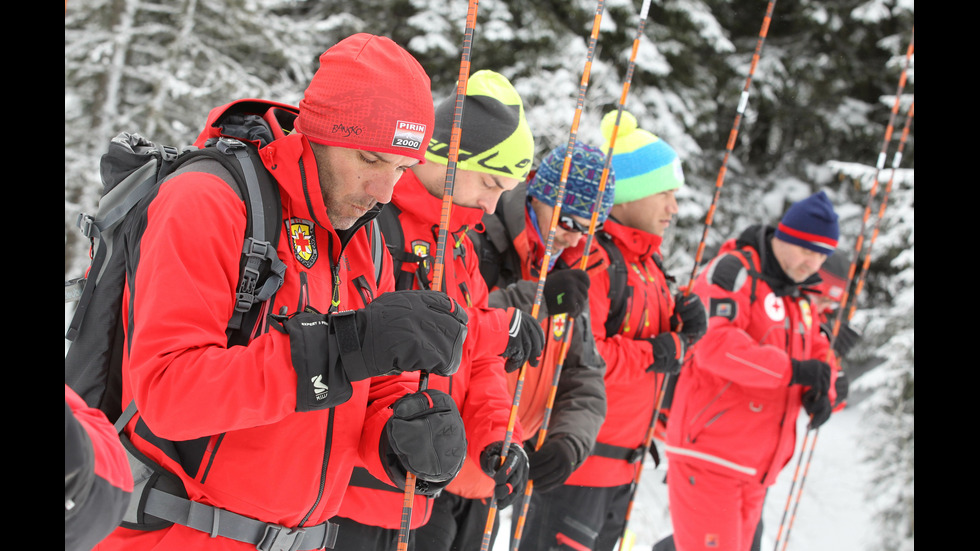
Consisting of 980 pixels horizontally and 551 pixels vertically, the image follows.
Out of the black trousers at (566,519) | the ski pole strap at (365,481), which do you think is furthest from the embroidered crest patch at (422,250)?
the black trousers at (566,519)

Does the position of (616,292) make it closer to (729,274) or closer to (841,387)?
(729,274)

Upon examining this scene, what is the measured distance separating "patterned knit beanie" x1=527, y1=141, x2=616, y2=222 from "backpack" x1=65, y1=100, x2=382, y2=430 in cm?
184

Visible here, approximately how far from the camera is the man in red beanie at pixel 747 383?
14.0 feet

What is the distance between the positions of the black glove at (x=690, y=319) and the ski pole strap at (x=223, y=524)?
2556mm

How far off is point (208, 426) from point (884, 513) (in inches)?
412

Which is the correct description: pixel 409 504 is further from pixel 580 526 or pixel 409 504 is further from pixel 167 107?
pixel 167 107

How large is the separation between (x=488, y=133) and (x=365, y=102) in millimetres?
1042

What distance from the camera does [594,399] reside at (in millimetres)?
3318

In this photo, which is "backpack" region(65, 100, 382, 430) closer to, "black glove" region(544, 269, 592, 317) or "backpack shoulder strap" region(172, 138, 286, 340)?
"backpack shoulder strap" region(172, 138, 286, 340)

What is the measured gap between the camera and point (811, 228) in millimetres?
4605

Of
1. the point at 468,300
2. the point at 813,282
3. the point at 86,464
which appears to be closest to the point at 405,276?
the point at 468,300

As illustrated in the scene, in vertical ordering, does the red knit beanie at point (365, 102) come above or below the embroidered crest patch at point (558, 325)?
above

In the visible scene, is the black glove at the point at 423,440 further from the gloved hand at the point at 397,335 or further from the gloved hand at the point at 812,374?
the gloved hand at the point at 812,374

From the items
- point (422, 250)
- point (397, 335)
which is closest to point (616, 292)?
point (422, 250)
